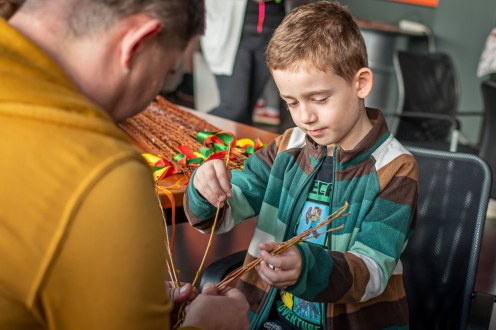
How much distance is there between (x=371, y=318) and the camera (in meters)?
1.23

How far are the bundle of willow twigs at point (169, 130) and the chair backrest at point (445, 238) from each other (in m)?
0.56

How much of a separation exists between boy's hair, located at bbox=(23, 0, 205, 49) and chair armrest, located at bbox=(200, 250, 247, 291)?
2.36 feet

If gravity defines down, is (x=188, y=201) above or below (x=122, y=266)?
below

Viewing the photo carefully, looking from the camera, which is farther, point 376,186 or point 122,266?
point 376,186

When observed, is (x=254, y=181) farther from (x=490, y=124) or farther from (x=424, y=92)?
(x=424, y=92)

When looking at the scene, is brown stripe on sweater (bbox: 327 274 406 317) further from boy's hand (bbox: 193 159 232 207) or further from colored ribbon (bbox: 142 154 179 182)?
colored ribbon (bbox: 142 154 179 182)

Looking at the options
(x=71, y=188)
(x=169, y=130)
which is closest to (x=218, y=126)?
(x=169, y=130)

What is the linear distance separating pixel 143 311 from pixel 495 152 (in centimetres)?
287

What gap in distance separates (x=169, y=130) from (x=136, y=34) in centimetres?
124

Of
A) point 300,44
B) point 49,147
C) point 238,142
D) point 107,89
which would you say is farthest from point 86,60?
point 238,142

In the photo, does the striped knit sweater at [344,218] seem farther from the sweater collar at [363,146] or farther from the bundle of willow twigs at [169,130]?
the bundle of willow twigs at [169,130]

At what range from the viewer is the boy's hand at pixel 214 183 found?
49.5 inches

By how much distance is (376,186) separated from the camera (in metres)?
1.23

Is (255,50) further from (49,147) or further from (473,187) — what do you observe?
(49,147)
